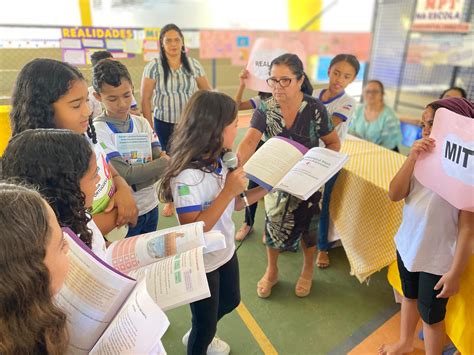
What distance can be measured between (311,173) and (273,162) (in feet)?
0.59

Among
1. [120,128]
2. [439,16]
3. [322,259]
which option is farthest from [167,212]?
[439,16]

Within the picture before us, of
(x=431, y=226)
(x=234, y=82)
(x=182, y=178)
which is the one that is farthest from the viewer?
(x=234, y=82)

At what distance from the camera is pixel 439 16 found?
4.71 m

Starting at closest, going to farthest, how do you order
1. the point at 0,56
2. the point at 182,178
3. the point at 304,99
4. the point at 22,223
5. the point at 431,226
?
the point at 22,223
the point at 182,178
the point at 431,226
the point at 304,99
the point at 0,56

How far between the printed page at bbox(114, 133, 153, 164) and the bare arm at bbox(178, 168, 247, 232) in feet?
1.51

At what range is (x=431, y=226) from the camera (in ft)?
4.43

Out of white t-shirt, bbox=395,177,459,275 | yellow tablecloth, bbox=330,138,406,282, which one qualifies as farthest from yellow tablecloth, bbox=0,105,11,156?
white t-shirt, bbox=395,177,459,275

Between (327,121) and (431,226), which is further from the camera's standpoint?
(327,121)

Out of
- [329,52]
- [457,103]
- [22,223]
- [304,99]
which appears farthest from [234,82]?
[22,223]

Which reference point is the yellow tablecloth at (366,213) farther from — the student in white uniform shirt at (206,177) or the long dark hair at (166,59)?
the long dark hair at (166,59)

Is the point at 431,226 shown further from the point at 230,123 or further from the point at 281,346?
the point at 281,346

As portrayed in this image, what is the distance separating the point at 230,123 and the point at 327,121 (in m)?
0.76

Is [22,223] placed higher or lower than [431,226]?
higher

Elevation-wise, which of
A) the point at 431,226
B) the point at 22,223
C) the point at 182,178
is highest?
the point at 22,223
